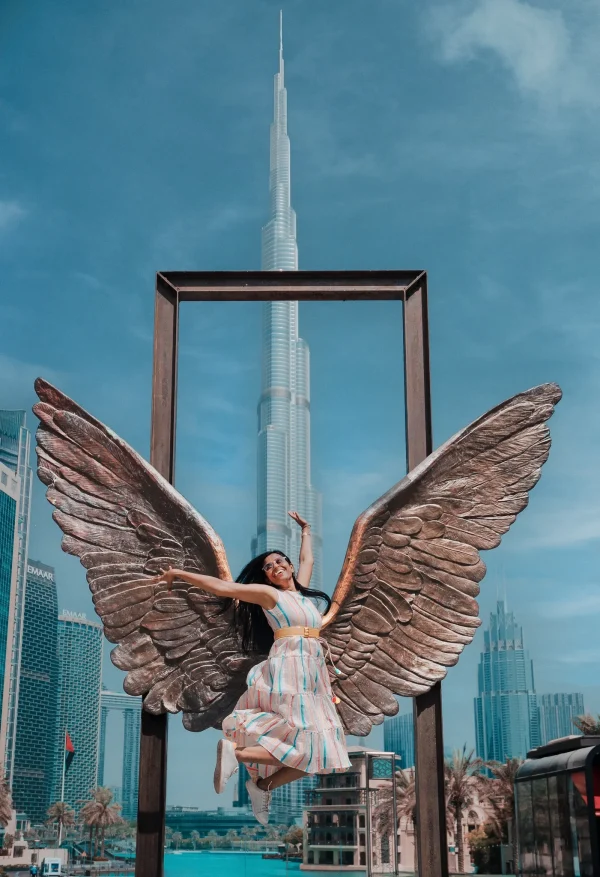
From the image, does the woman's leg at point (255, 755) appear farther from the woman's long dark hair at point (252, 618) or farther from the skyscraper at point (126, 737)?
the skyscraper at point (126, 737)

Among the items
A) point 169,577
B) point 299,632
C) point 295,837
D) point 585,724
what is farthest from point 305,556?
point 295,837

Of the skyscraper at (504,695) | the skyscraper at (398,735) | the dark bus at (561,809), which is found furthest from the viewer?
the skyscraper at (504,695)

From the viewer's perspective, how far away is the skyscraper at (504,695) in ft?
502

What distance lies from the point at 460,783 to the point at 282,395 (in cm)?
4754

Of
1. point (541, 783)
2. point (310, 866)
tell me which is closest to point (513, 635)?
point (310, 866)

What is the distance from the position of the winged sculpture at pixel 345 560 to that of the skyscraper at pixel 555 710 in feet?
506

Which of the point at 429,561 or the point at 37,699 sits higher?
the point at 37,699

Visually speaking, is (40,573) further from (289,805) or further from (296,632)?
(296,632)

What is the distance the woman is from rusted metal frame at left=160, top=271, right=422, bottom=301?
1998 mm

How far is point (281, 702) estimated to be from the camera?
671 centimetres

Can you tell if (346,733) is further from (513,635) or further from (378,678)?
(513,635)

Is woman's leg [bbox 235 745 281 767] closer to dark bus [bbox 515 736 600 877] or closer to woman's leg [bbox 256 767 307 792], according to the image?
woman's leg [bbox 256 767 307 792]

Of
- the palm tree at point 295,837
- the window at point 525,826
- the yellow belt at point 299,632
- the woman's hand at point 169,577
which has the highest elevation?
the woman's hand at point 169,577

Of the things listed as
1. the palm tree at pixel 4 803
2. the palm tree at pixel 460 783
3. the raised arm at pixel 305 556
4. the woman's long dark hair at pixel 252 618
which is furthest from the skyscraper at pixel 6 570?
the raised arm at pixel 305 556
